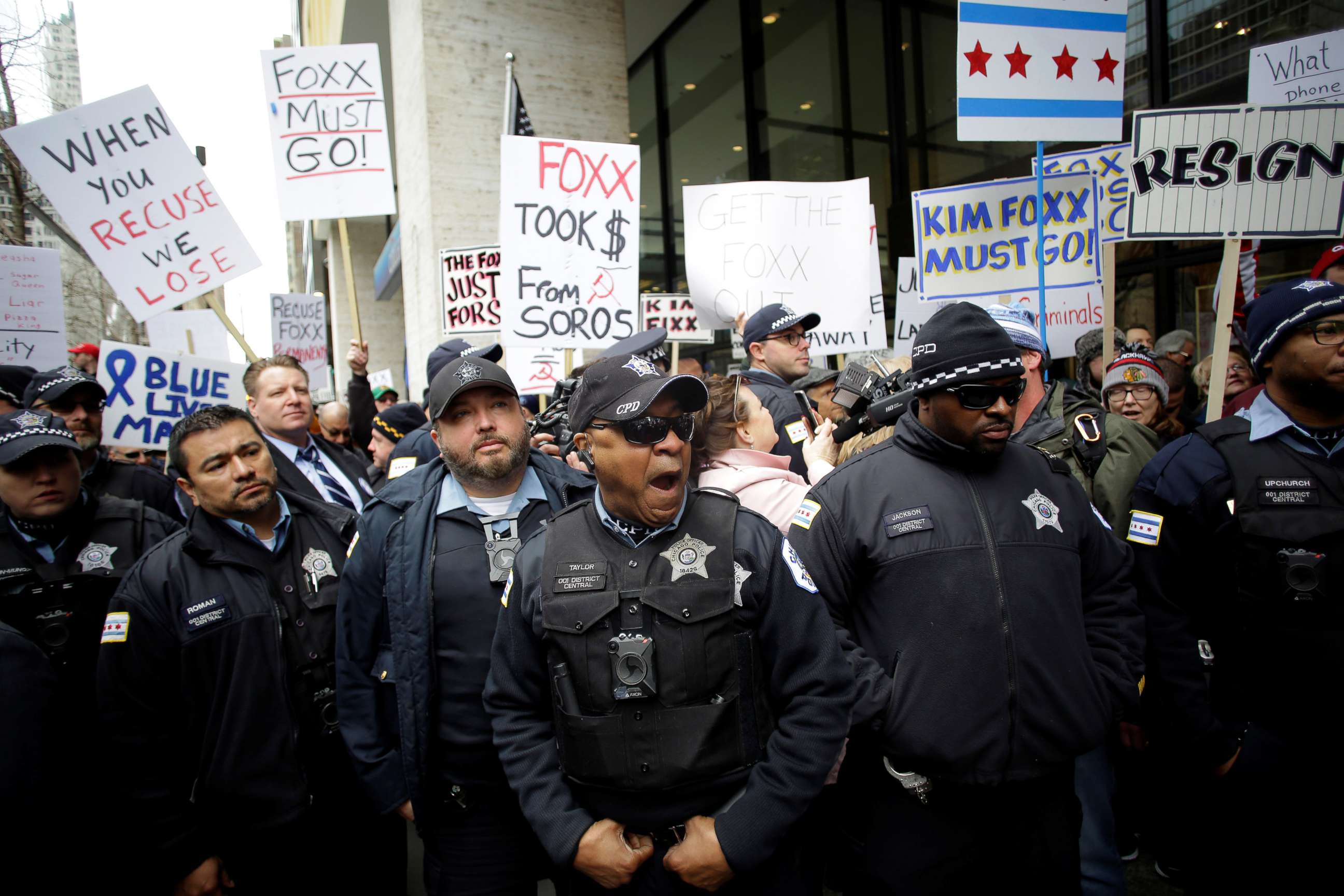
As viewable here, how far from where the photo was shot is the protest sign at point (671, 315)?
24.7 feet

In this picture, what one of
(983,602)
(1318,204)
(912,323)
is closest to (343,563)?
(983,602)

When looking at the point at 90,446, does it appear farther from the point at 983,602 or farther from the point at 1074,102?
the point at 1074,102

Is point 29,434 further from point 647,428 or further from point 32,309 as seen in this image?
point 32,309

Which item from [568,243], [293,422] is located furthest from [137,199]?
[568,243]

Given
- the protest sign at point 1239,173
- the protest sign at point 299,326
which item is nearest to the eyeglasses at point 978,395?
the protest sign at point 1239,173

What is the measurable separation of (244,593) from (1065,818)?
2.63 meters

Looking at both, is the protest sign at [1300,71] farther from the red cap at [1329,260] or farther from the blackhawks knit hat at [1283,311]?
the blackhawks knit hat at [1283,311]

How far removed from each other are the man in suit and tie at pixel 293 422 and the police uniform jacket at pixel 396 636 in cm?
179

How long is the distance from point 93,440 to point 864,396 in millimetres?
4033

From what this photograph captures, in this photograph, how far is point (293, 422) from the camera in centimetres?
430

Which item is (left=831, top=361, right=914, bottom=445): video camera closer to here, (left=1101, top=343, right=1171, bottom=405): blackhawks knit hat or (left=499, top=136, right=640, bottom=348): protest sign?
(left=1101, top=343, right=1171, bottom=405): blackhawks knit hat

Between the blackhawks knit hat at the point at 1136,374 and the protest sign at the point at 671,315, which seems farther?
the protest sign at the point at 671,315

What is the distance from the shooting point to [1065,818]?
2211 millimetres

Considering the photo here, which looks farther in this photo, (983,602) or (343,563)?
(343,563)
